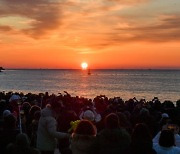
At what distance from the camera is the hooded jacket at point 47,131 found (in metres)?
8.30

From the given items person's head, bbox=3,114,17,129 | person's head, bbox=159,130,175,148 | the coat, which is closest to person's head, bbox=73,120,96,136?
the coat

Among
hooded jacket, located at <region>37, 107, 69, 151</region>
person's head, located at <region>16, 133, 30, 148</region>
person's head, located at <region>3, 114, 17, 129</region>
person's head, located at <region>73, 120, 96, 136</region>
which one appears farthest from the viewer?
hooded jacket, located at <region>37, 107, 69, 151</region>

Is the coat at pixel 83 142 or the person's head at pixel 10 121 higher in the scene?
the person's head at pixel 10 121

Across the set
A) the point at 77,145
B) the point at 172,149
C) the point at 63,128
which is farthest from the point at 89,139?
the point at 63,128

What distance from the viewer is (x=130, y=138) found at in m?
7.30

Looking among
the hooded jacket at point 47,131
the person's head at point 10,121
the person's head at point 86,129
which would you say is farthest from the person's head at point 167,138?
the person's head at point 10,121

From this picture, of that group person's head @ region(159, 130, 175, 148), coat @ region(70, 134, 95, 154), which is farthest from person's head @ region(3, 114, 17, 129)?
person's head @ region(159, 130, 175, 148)

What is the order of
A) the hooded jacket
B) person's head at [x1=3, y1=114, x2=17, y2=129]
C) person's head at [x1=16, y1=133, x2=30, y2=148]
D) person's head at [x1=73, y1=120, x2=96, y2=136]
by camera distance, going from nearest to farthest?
1. person's head at [x1=16, y1=133, x2=30, y2=148]
2. person's head at [x1=73, y1=120, x2=96, y2=136]
3. person's head at [x1=3, y1=114, x2=17, y2=129]
4. the hooded jacket

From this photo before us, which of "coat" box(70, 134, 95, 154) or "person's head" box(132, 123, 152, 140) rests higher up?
"person's head" box(132, 123, 152, 140)

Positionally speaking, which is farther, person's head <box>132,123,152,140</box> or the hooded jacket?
the hooded jacket

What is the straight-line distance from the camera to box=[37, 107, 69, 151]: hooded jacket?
830 cm

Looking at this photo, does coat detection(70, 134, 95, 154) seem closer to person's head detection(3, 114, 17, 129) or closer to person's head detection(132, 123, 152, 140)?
person's head detection(132, 123, 152, 140)

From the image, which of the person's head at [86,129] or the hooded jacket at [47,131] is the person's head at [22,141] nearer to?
the person's head at [86,129]

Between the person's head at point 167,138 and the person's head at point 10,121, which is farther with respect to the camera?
the person's head at point 10,121
